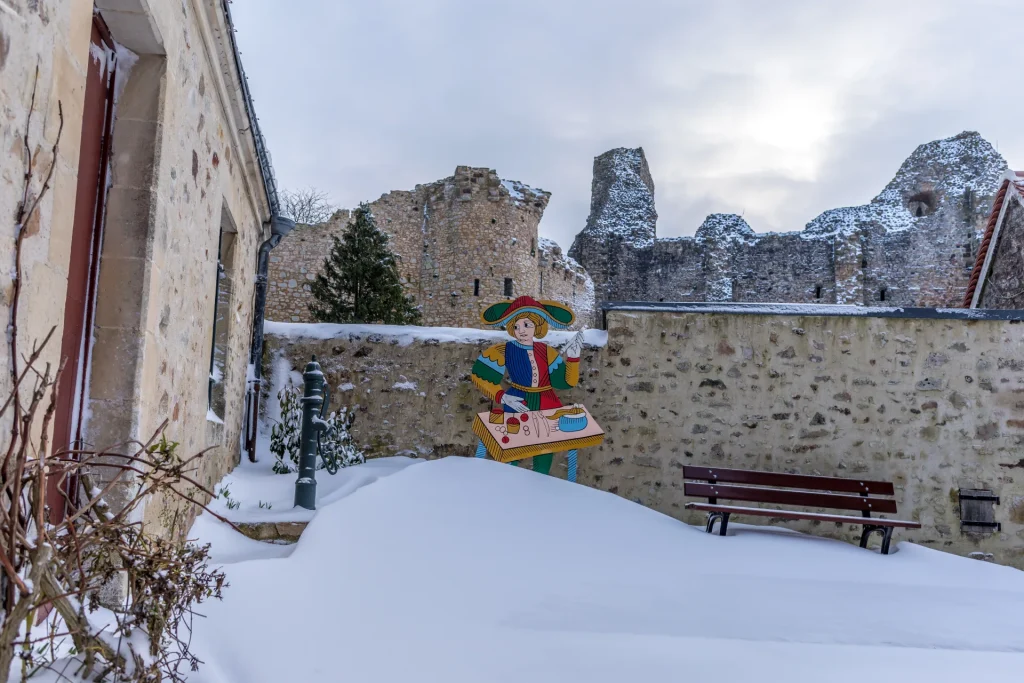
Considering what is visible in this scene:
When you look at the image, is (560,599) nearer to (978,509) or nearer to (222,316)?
(222,316)

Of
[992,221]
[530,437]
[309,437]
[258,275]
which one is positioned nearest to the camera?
[309,437]

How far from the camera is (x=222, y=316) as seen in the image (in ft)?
17.5

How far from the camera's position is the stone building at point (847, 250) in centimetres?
2259

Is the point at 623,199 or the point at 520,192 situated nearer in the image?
the point at 520,192

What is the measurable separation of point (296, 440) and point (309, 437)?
154cm

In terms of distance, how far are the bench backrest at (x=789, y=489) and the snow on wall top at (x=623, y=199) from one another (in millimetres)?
19768

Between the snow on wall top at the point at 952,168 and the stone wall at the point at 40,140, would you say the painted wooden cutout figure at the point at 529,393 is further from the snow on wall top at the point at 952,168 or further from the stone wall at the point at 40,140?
the snow on wall top at the point at 952,168

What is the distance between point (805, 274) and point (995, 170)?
20.2 feet

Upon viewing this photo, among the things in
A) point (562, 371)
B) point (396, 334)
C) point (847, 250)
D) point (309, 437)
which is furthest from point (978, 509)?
point (847, 250)

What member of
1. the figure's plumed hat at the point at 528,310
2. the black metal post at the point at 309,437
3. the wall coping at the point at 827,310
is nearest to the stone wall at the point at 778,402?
the wall coping at the point at 827,310

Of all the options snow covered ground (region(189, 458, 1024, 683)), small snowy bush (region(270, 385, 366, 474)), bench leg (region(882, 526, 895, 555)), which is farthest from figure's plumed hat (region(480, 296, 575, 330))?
bench leg (region(882, 526, 895, 555))

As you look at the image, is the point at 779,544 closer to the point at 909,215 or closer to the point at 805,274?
the point at 805,274

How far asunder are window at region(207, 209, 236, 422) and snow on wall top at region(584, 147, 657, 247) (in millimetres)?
20938

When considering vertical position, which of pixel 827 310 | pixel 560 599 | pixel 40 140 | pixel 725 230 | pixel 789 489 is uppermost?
pixel 725 230
